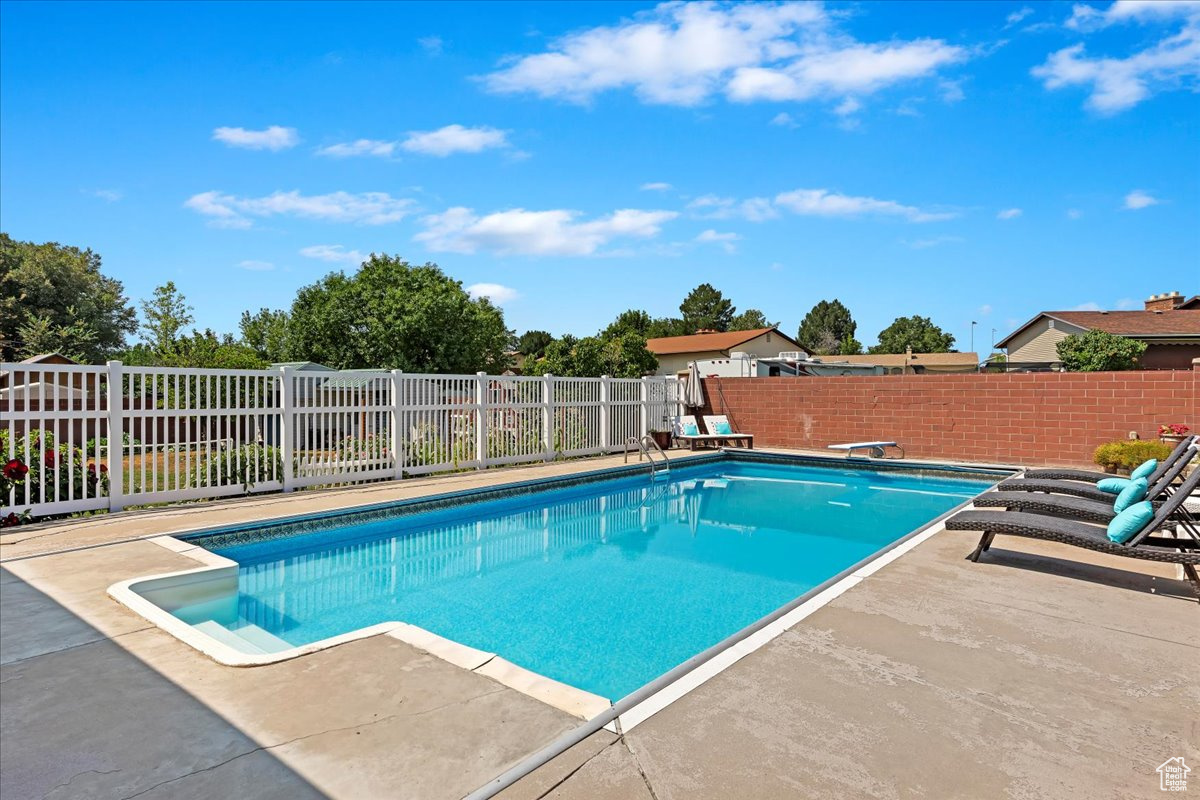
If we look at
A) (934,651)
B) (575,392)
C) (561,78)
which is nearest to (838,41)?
(561,78)

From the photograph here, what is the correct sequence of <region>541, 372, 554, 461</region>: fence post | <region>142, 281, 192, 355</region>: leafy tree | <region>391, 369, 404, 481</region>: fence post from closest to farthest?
<region>391, 369, 404, 481</region>: fence post < <region>541, 372, 554, 461</region>: fence post < <region>142, 281, 192, 355</region>: leafy tree

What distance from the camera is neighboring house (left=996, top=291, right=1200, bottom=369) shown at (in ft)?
76.7

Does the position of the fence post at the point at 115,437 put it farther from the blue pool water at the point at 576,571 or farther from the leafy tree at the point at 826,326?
the leafy tree at the point at 826,326

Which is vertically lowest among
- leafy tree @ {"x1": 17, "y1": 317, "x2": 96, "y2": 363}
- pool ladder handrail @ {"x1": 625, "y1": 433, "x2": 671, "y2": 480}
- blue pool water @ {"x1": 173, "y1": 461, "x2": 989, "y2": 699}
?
blue pool water @ {"x1": 173, "y1": 461, "x2": 989, "y2": 699}

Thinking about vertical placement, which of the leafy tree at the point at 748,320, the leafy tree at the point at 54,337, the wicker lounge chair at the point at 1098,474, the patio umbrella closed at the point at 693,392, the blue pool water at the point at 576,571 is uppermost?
the leafy tree at the point at 748,320

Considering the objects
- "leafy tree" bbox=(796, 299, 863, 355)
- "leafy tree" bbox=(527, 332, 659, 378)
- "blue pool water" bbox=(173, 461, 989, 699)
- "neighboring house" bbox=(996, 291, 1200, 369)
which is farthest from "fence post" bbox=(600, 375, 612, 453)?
"leafy tree" bbox=(796, 299, 863, 355)

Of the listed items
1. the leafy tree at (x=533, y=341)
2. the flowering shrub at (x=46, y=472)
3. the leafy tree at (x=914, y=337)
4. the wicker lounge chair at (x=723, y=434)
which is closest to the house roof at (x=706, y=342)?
the leafy tree at (x=533, y=341)

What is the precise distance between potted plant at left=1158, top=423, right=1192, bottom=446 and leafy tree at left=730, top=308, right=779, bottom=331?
48.6 meters

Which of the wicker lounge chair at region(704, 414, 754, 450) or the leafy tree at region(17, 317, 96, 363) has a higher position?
the leafy tree at region(17, 317, 96, 363)

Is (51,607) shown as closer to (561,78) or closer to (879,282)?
(561,78)

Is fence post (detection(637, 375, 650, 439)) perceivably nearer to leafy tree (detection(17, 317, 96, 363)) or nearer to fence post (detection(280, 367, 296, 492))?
fence post (detection(280, 367, 296, 492))

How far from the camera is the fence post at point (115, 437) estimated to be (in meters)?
6.62

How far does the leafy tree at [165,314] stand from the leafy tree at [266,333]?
4227mm

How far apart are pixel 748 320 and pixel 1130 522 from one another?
56890 mm
